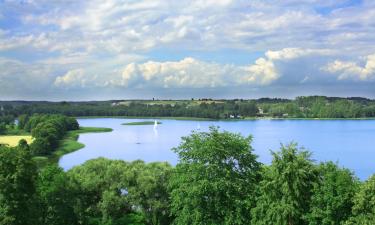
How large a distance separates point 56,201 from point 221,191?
1089 cm

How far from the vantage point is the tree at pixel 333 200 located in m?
26.3

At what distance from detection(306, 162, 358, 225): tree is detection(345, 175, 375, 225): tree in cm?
100

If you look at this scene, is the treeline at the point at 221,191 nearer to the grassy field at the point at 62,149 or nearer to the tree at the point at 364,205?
the tree at the point at 364,205

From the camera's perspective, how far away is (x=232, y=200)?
29.7m

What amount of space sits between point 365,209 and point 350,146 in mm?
83822

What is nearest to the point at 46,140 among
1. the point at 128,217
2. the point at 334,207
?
the point at 128,217

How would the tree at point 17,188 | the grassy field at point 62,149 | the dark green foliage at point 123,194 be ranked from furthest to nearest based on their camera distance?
1. the grassy field at point 62,149
2. the dark green foliage at point 123,194
3. the tree at point 17,188

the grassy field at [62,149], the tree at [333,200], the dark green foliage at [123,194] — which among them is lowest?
the grassy field at [62,149]

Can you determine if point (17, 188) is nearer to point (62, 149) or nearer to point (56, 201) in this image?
point (56, 201)

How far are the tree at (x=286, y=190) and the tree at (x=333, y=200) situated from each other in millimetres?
880

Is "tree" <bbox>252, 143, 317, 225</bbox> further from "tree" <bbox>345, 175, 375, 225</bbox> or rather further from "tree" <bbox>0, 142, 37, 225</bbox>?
"tree" <bbox>0, 142, 37, 225</bbox>

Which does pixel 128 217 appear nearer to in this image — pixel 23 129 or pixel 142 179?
pixel 142 179

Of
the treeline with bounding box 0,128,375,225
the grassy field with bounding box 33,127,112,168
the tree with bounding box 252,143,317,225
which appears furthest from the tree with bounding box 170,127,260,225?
the grassy field with bounding box 33,127,112,168

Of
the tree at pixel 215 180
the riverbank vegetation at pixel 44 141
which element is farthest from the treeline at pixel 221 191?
the riverbank vegetation at pixel 44 141
